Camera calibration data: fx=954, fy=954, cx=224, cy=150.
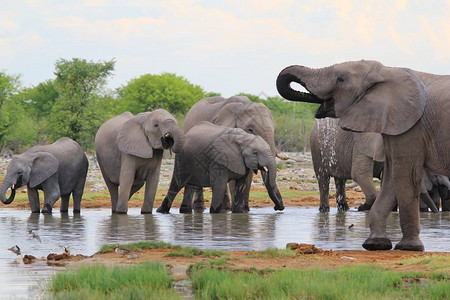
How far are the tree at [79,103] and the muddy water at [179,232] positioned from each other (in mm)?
25586

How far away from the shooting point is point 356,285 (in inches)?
280

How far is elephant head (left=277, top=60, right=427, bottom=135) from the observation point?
10109 millimetres

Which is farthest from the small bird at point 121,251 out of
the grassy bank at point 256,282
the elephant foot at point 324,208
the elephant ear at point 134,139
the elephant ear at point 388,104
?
the elephant foot at point 324,208

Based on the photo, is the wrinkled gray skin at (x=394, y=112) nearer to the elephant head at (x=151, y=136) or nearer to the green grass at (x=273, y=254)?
the green grass at (x=273, y=254)

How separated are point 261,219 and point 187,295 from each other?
8730 mm

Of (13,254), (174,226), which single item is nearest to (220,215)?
(174,226)

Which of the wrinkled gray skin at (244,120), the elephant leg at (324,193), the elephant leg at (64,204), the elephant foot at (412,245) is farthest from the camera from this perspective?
the elephant leg at (324,193)

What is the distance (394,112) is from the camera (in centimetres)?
1009

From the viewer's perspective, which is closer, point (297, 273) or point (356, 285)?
point (356, 285)

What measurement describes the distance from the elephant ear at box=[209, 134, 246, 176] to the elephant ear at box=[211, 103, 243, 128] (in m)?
1.77

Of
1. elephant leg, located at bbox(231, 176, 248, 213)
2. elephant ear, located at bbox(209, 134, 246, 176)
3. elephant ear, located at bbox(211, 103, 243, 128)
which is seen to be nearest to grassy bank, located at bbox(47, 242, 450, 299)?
elephant ear, located at bbox(209, 134, 246, 176)

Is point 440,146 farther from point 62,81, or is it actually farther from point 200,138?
point 62,81

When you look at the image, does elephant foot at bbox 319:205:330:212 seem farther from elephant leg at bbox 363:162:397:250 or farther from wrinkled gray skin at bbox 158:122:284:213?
elephant leg at bbox 363:162:397:250

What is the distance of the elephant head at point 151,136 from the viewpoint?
17453mm
